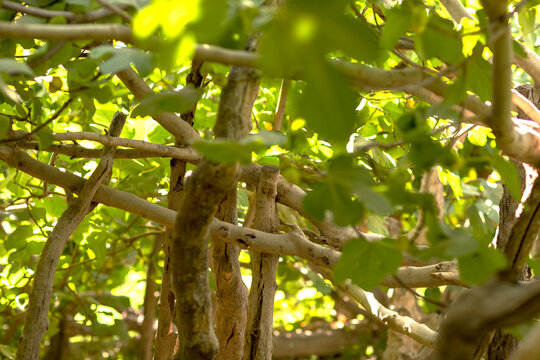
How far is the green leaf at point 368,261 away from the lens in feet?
2.55

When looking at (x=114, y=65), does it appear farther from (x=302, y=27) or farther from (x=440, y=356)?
(x=440, y=356)

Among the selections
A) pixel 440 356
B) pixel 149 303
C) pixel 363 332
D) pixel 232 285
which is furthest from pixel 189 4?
pixel 363 332

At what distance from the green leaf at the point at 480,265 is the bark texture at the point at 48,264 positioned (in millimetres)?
820

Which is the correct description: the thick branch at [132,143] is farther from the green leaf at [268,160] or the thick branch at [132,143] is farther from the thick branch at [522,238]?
the thick branch at [522,238]

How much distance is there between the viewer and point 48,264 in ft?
4.15

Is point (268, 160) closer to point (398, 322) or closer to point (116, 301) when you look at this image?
point (398, 322)

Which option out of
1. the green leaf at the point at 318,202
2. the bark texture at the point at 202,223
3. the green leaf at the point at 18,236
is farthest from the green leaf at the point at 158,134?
the green leaf at the point at 318,202

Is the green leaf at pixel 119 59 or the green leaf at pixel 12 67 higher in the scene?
the green leaf at pixel 119 59

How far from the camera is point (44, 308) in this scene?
4.06ft

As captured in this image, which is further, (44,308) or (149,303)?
(149,303)

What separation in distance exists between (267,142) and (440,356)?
30cm

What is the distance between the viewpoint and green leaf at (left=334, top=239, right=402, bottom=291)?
0.78 metres

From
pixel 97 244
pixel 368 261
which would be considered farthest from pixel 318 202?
pixel 97 244

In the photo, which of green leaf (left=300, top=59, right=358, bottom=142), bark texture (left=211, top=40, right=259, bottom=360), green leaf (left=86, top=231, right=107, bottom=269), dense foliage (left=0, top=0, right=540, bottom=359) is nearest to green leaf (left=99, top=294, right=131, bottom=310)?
dense foliage (left=0, top=0, right=540, bottom=359)
